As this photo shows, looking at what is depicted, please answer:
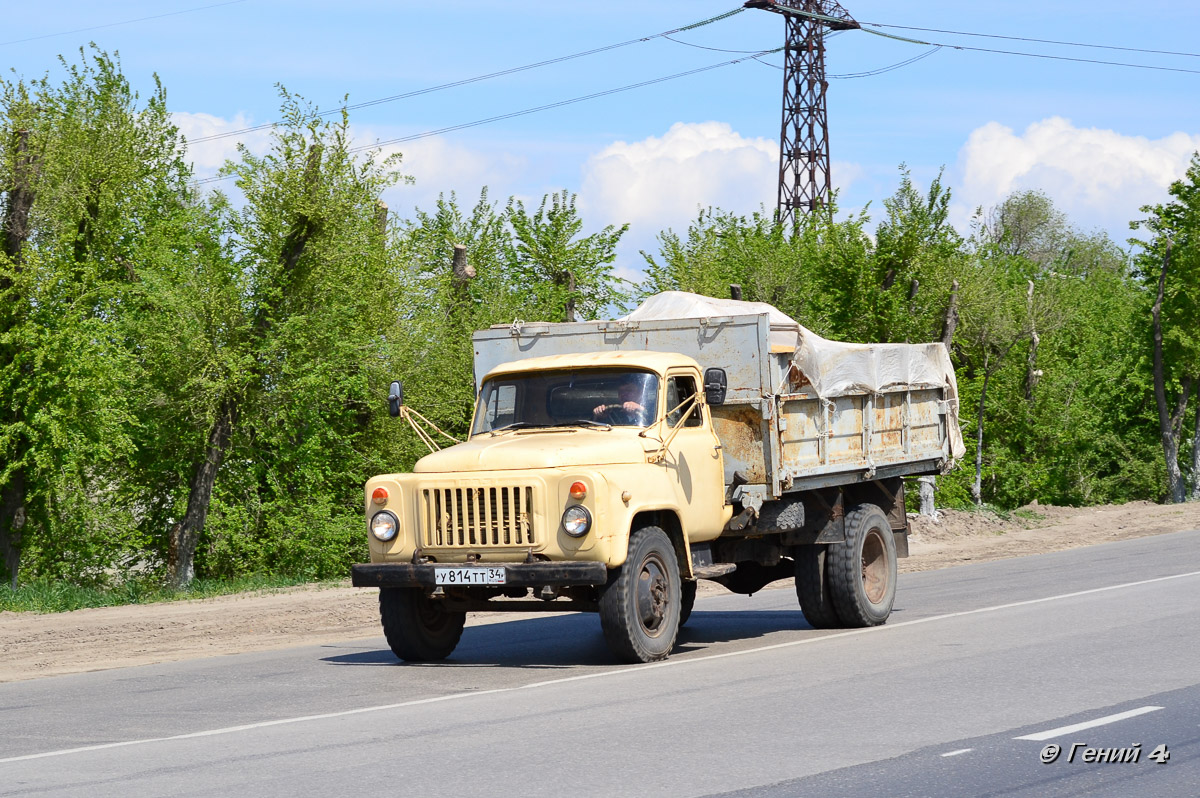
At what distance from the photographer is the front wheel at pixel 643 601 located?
420 inches

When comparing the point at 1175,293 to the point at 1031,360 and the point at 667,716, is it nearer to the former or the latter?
the point at 1031,360

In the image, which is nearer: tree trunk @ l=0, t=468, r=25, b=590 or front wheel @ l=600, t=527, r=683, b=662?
front wheel @ l=600, t=527, r=683, b=662

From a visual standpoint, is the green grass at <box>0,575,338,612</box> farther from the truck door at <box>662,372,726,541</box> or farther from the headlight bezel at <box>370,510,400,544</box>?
the truck door at <box>662,372,726,541</box>

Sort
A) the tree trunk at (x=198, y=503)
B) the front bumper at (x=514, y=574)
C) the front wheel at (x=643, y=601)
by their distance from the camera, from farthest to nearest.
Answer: the tree trunk at (x=198, y=503) < the front wheel at (x=643, y=601) < the front bumper at (x=514, y=574)

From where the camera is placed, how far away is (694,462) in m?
11.8

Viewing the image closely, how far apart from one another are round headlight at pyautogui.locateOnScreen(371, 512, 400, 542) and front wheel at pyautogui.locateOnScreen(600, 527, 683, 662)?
1806 mm

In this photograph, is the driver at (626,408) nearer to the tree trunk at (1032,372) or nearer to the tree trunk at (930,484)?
the tree trunk at (930,484)

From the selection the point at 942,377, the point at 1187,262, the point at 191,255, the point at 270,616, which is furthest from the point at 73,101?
the point at 1187,262

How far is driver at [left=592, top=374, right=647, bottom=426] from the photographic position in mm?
11641

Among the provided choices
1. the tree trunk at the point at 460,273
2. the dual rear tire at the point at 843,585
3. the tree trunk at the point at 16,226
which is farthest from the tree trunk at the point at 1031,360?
the dual rear tire at the point at 843,585

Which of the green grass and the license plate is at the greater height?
the license plate

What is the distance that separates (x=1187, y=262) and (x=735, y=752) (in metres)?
42.5

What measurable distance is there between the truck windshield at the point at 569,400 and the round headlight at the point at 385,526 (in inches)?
56.8

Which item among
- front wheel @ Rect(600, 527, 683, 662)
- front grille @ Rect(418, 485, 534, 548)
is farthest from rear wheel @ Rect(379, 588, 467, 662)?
front wheel @ Rect(600, 527, 683, 662)
